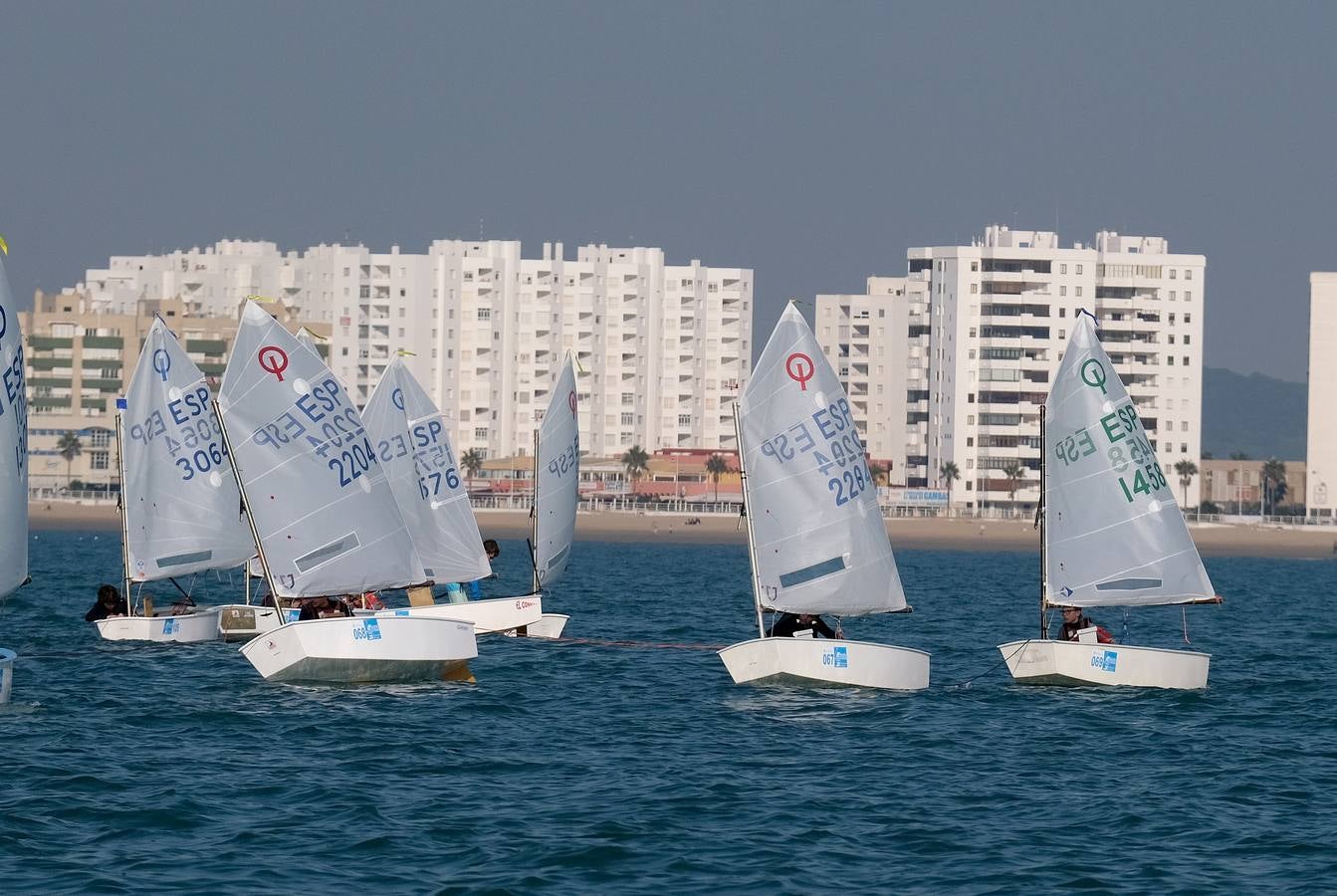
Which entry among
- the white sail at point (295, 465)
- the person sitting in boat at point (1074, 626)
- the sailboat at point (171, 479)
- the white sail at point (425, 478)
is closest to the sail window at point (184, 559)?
the sailboat at point (171, 479)

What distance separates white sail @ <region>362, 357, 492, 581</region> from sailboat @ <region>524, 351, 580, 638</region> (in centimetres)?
142

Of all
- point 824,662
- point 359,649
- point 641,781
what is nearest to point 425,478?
point 359,649

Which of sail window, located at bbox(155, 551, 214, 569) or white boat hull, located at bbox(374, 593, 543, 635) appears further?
sail window, located at bbox(155, 551, 214, 569)

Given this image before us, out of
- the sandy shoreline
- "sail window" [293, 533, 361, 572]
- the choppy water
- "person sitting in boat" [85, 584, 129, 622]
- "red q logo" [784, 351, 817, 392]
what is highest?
"red q logo" [784, 351, 817, 392]

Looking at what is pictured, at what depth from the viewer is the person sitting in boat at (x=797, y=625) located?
33438 millimetres

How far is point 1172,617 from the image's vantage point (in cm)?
6462

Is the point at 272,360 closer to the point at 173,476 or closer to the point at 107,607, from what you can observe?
the point at 173,476

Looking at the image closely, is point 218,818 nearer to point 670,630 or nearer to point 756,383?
point 756,383

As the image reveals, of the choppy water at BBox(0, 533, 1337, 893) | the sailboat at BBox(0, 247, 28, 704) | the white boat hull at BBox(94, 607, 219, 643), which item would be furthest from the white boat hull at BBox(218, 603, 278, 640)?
the sailboat at BBox(0, 247, 28, 704)

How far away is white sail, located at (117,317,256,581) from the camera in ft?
142

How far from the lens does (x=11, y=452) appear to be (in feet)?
89.1

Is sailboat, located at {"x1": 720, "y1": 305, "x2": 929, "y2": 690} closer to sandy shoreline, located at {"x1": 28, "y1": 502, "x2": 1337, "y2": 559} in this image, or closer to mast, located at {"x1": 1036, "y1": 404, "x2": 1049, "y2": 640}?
mast, located at {"x1": 1036, "y1": 404, "x2": 1049, "y2": 640}

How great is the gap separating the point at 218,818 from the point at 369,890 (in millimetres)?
3912

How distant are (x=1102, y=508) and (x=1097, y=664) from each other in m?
3.15
